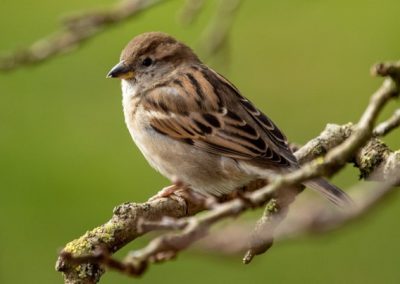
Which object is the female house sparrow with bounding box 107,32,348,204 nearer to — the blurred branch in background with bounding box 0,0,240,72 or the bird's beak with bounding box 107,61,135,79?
the bird's beak with bounding box 107,61,135,79

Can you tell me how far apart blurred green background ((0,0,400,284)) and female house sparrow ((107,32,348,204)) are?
85 cm

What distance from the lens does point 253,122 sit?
3.68 meters

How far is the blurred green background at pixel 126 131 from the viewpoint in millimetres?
4734

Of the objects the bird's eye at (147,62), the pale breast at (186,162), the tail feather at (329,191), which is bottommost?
the tail feather at (329,191)

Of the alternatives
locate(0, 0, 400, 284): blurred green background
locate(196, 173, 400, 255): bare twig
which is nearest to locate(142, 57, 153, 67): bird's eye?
locate(0, 0, 400, 284): blurred green background

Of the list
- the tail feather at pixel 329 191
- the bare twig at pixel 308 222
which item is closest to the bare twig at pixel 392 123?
the tail feather at pixel 329 191

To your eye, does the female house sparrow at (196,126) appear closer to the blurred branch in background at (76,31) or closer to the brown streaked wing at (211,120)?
the brown streaked wing at (211,120)

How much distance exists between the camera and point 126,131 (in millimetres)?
5699

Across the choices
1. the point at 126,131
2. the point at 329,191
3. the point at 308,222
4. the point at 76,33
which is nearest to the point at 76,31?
the point at 76,33

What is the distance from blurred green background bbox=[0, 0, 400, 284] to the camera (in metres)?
4.73

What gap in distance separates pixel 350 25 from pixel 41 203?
249cm

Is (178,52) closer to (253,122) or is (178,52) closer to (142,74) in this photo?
(142,74)

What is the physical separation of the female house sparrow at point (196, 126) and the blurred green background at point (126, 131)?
0.85 m

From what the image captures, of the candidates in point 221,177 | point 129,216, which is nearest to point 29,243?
point 221,177
